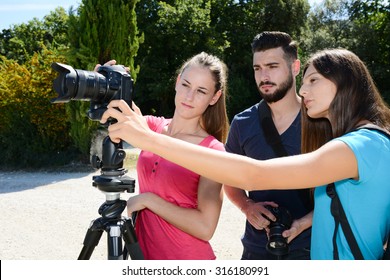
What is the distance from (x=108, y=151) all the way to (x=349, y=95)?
0.90 m

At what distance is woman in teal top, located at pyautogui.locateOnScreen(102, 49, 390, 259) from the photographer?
1.51m

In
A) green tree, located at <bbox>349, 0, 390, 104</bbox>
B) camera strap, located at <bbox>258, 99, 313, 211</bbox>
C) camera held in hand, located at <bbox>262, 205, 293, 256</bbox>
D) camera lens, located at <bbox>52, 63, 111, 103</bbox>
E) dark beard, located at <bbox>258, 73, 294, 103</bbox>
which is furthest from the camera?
green tree, located at <bbox>349, 0, 390, 104</bbox>

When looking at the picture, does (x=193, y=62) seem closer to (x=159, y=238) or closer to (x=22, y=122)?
(x=159, y=238)

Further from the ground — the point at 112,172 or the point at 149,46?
the point at 149,46

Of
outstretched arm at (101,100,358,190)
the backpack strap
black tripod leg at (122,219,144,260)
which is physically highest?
outstretched arm at (101,100,358,190)

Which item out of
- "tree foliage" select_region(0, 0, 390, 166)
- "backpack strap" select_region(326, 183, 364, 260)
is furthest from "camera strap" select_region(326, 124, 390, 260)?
"tree foliage" select_region(0, 0, 390, 166)

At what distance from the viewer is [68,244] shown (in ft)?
18.8

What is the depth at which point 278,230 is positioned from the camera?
227 centimetres

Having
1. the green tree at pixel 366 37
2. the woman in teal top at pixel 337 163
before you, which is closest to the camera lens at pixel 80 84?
the woman in teal top at pixel 337 163

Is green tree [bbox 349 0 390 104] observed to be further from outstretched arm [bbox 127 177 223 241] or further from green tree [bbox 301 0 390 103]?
outstretched arm [bbox 127 177 223 241]

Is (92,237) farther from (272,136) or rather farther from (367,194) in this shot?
(272,136)

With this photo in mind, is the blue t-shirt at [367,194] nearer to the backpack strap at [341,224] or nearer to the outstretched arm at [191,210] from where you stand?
the backpack strap at [341,224]

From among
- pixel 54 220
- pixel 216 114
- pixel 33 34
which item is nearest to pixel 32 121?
pixel 54 220

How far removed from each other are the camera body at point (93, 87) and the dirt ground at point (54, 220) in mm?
3177
